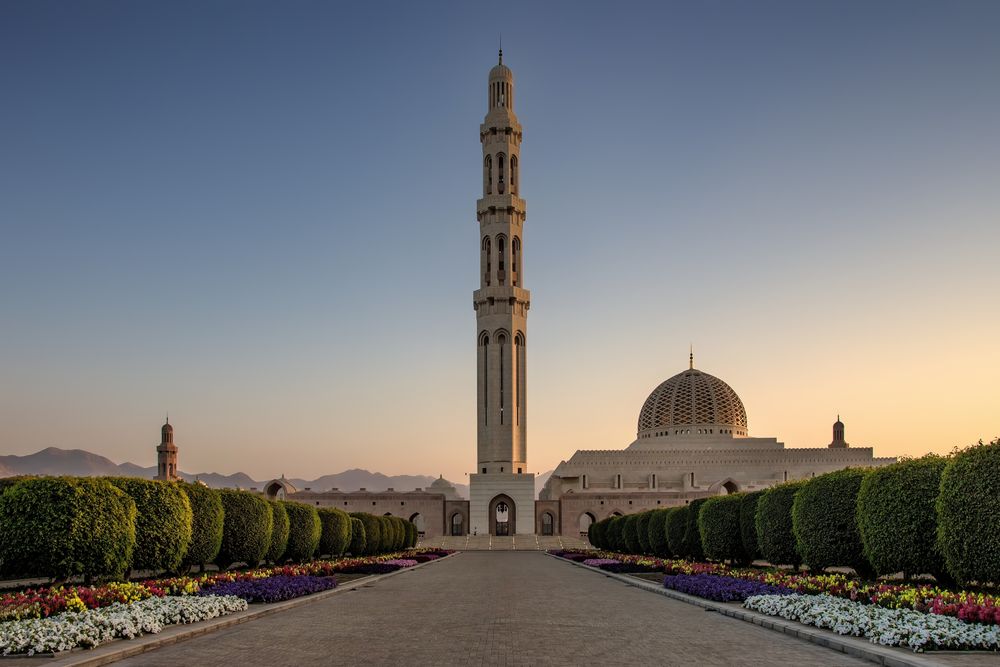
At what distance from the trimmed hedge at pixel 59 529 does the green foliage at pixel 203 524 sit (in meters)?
3.76

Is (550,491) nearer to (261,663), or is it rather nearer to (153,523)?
(153,523)

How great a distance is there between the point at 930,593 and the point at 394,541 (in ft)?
116

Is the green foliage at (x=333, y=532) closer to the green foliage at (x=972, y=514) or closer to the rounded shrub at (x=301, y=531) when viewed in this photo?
the rounded shrub at (x=301, y=531)

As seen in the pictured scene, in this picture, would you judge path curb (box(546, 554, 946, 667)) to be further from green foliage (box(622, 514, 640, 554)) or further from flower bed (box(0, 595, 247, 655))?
green foliage (box(622, 514, 640, 554))

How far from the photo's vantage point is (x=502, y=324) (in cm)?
6538

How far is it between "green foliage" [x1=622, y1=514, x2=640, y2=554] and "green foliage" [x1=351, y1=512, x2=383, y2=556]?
36.7 ft

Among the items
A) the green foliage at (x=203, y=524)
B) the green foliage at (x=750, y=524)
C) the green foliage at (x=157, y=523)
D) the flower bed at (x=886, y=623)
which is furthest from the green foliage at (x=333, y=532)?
the flower bed at (x=886, y=623)

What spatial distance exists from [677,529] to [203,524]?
17697 mm

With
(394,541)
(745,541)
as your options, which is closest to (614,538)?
(394,541)

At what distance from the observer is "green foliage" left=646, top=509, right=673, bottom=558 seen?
116 feet

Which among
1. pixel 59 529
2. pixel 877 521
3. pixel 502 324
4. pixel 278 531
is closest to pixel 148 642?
pixel 59 529

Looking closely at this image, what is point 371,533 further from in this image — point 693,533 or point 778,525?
point 778,525

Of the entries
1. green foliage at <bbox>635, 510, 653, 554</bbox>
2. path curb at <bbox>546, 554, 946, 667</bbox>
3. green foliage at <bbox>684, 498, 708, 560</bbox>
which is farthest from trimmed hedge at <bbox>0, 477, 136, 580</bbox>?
green foliage at <bbox>635, 510, 653, 554</bbox>

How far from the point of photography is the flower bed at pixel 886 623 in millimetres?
9781
